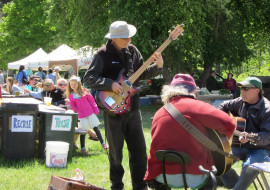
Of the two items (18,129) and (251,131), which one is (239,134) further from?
(18,129)

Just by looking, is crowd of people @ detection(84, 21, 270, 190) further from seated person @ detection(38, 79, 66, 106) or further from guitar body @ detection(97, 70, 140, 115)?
seated person @ detection(38, 79, 66, 106)

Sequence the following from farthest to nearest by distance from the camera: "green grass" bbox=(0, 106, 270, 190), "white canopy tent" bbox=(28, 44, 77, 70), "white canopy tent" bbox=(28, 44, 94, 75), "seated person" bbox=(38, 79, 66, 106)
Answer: "white canopy tent" bbox=(28, 44, 77, 70), "white canopy tent" bbox=(28, 44, 94, 75), "seated person" bbox=(38, 79, 66, 106), "green grass" bbox=(0, 106, 270, 190)

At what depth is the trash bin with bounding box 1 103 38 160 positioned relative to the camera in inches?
297

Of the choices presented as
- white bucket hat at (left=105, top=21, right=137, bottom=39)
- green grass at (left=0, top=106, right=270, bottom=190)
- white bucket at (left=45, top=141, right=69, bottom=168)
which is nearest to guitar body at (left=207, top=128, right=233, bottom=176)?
white bucket hat at (left=105, top=21, right=137, bottom=39)

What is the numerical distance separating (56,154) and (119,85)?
105 inches

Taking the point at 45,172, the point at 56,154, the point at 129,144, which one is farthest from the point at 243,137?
the point at 56,154

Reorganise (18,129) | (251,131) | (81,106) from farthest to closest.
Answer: (81,106) → (18,129) → (251,131)

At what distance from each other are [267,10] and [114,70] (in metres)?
20.1

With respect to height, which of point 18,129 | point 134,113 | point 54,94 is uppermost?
point 134,113

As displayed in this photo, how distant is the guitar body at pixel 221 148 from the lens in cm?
393

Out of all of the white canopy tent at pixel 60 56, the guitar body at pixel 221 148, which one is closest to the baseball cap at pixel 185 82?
the guitar body at pixel 221 148

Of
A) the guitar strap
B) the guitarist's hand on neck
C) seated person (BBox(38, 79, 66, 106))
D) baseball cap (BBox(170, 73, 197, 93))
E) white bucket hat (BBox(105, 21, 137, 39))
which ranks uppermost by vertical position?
white bucket hat (BBox(105, 21, 137, 39))

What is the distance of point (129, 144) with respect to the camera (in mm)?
5457

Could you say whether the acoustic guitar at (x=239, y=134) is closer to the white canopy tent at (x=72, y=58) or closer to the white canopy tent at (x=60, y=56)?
the white canopy tent at (x=72, y=58)
